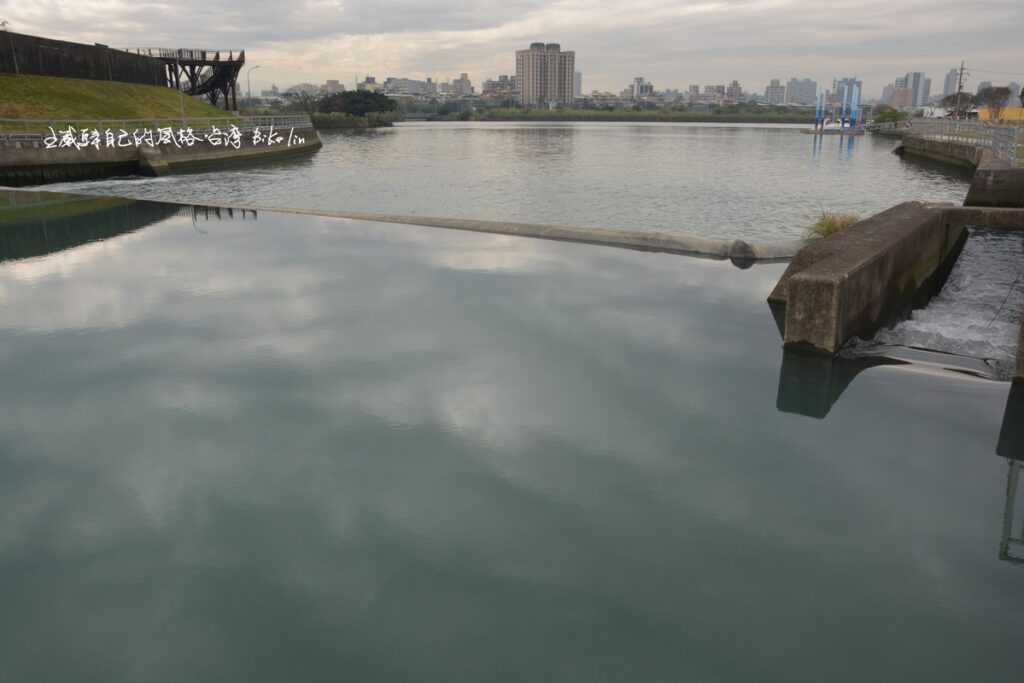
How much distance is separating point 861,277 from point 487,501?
6.30 meters

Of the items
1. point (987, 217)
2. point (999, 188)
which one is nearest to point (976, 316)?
point (987, 217)

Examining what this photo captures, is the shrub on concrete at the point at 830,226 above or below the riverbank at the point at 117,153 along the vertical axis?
below

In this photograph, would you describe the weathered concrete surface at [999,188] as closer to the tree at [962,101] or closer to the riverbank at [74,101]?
the riverbank at [74,101]

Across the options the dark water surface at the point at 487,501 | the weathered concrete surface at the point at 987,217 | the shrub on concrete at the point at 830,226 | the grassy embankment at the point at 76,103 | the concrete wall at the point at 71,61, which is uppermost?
the concrete wall at the point at 71,61

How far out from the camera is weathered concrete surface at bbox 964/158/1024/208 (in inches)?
826

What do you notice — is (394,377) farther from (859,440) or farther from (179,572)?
(859,440)

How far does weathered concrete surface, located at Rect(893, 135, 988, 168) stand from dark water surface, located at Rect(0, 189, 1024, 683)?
104ft

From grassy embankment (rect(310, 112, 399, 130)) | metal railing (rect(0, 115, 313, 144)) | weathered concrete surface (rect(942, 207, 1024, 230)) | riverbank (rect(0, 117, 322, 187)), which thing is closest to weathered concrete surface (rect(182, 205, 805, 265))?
weathered concrete surface (rect(942, 207, 1024, 230))

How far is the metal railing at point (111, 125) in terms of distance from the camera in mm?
37281

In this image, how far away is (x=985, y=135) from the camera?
138 ft

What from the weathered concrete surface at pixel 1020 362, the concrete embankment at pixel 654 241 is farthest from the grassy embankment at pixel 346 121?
the weathered concrete surface at pixel 1020 362

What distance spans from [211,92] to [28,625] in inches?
3694

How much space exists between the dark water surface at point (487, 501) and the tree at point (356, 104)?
150165 mm

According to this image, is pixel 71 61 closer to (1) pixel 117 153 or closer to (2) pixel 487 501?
(1) pixel 117 153
